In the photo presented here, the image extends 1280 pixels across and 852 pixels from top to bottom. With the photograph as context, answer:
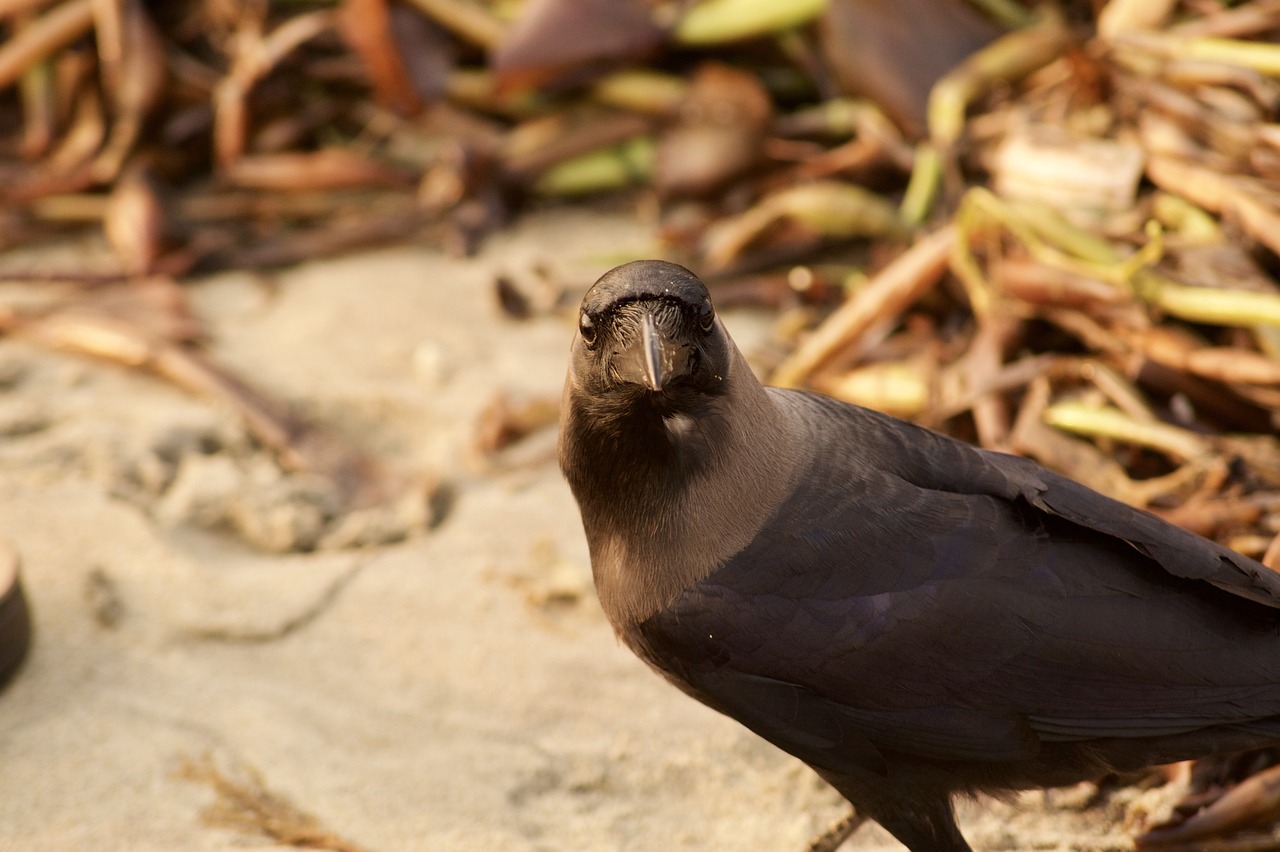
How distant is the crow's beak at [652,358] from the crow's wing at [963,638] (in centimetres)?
41

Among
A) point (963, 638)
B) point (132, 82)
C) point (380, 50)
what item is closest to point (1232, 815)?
point (963, 638)

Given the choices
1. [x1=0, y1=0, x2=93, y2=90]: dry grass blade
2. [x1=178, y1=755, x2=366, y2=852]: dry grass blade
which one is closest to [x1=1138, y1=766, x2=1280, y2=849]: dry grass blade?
[x1=178, y1=755, x2=366, y2=852]: dry grass blade

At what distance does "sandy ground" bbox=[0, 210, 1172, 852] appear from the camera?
8.21 feet

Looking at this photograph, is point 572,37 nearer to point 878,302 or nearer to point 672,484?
point 878,302

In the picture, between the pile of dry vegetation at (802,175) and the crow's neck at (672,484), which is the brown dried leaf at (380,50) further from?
the crow's neck at (672,484)

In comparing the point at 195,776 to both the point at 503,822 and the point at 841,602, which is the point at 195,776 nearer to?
the point at 503,822

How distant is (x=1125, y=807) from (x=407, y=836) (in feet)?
4.83

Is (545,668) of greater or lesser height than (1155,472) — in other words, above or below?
below

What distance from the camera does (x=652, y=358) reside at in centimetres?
202

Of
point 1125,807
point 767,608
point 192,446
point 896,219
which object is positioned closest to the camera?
point 767,608

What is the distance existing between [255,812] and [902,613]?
4.29 ft

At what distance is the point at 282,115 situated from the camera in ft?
16.6

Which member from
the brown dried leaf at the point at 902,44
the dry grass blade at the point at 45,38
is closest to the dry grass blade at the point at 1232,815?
the brown dried leaf at the point at 902,44

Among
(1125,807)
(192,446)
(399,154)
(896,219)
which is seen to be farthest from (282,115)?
(1125,807)
